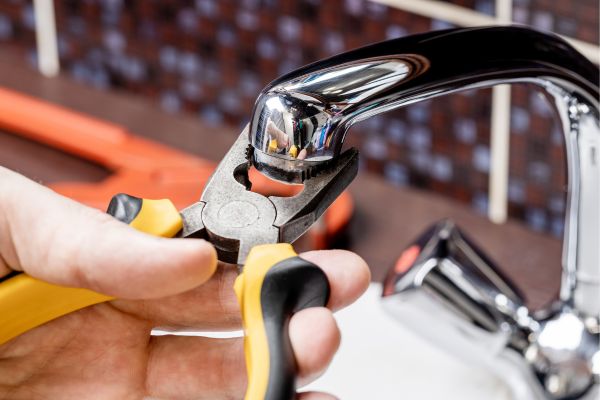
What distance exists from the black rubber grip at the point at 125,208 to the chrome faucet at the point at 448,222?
0.06 metres

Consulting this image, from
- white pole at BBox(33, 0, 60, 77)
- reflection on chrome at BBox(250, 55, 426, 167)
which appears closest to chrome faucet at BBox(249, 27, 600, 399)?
reflection on chrome at BBox(250, 55, 426, 167)

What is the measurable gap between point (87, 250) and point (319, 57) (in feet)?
1.47

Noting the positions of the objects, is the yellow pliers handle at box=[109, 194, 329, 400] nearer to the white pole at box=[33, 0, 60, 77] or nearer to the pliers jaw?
the pliers jaw

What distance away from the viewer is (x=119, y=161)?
2.88 feet

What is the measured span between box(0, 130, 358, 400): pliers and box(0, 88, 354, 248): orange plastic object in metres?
0.25

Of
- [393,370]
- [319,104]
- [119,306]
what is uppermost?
[319,104]

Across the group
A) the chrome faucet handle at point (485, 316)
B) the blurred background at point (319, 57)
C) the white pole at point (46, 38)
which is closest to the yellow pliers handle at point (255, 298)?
the chrome faucet handle at point (485, 316)

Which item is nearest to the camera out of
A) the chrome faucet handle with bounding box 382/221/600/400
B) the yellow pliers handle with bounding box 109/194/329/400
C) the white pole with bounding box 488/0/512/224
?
the yellow pliers handle with bounding box 109/194/329/400

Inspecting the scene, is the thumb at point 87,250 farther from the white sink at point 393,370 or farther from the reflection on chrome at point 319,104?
the white sink at point 393,370

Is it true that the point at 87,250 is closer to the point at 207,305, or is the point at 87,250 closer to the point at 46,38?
the point at 207,305

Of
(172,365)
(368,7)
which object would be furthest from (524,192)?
(172,365)

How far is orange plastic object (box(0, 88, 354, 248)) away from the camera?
813mm

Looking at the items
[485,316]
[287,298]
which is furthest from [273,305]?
[485,316]

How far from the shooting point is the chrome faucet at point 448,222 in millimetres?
476
